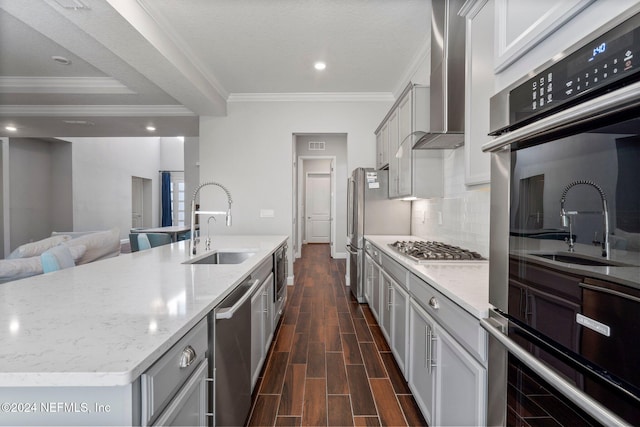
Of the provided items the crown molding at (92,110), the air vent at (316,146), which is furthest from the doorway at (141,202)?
the air vent at (316,146)

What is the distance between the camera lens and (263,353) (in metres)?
2.18

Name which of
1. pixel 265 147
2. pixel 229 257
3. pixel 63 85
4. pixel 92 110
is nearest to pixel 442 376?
pixel 229 257

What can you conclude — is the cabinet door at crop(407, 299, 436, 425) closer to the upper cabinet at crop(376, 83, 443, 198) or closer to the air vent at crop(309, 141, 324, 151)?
the upper cabinet at crop(376, 83, 443, 198)

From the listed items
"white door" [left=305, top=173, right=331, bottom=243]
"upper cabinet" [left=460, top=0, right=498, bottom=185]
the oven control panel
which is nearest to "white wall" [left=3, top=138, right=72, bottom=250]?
"white door" [left=305, top=173, right=331, bottom=243]

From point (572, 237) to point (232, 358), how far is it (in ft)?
4.37

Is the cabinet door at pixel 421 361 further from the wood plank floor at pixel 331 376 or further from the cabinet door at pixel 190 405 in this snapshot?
the cabinet door at pixel 190 405

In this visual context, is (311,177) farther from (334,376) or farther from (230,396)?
(230,396)

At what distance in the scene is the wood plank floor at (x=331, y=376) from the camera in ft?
5.82

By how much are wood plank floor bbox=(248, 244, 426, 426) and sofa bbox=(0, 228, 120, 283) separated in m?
2.07

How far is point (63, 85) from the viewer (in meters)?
3.89

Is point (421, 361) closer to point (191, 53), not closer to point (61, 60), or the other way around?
point (191, 53)

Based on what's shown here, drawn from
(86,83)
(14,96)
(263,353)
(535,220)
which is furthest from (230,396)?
(14,96)

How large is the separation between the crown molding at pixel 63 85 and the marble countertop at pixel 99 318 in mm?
3372

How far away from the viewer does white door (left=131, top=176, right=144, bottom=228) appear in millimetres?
10461
